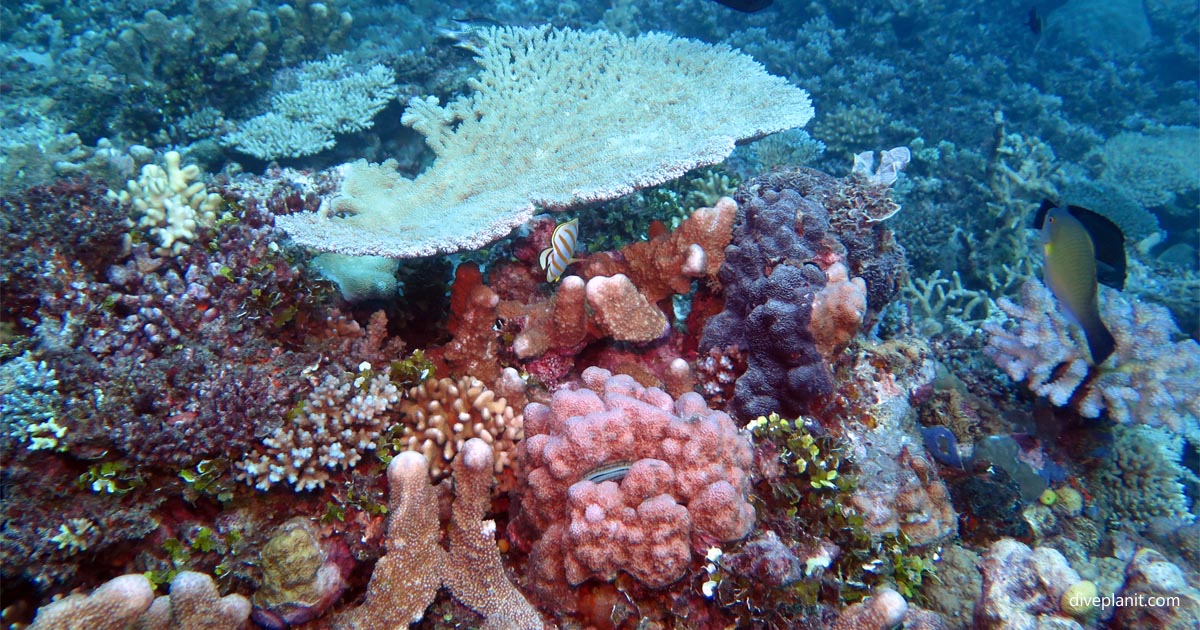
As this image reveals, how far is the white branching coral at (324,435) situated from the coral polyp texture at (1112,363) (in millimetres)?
4588

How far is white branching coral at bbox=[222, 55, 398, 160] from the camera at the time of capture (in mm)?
7086

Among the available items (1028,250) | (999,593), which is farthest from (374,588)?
(1028,250)

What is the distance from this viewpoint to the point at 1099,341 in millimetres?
3771

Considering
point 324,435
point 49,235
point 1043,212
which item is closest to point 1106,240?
point 1043,212

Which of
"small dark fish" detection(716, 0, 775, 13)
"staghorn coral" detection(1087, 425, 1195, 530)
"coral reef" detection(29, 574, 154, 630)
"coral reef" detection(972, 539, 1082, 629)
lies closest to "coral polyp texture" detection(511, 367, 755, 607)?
"coral reef" detection(972, 539, 1082, 629)

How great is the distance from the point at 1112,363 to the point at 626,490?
414 centimetres

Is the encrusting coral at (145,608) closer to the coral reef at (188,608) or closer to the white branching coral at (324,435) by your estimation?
the coral reef at (188,608)

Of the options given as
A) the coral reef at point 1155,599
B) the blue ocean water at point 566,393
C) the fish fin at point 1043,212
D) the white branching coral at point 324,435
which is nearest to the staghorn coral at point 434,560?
the blue ocean water at point 566,393

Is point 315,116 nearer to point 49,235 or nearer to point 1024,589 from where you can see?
point 49,235

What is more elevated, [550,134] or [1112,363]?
[550,134]

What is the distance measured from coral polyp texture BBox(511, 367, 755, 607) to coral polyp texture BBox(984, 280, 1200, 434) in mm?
2980

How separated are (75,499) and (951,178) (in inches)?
495

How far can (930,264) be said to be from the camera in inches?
336

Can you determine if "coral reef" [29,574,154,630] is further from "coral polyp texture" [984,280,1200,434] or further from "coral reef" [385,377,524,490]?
"coral polyp texture" [984,280,1200,434]
